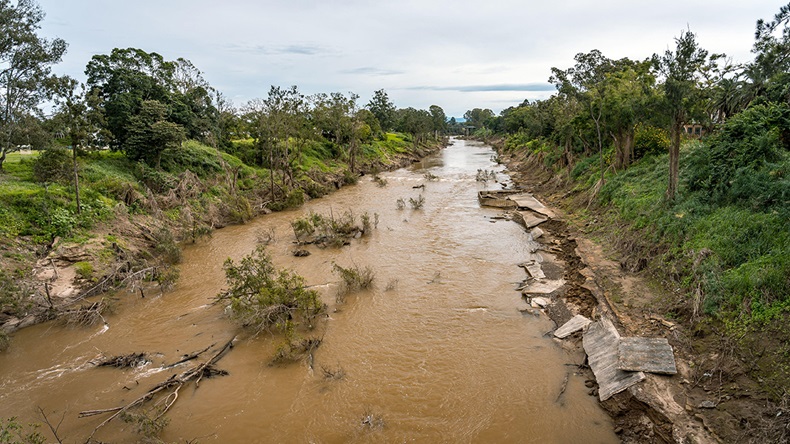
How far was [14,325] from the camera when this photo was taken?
12133mm

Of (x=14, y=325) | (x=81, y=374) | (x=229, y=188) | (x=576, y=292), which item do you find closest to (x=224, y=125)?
(x=229, y=188)

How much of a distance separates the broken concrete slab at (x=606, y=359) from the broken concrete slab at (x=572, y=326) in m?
0.39

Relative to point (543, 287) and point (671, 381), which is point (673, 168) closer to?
point (543, 287)

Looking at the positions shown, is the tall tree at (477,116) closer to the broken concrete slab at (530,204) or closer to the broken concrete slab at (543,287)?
the broken concrete slab at (530,204)

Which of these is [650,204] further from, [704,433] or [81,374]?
[81,374]

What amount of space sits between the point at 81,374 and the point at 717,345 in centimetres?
1563

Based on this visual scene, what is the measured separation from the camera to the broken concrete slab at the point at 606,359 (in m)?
8.38

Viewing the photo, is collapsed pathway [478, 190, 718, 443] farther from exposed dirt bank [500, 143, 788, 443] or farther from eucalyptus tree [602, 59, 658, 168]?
eucalyptus tree [602, 59, 658, 168]

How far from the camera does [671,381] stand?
26.6 ft

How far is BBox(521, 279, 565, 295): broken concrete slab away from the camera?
1407 centimetres

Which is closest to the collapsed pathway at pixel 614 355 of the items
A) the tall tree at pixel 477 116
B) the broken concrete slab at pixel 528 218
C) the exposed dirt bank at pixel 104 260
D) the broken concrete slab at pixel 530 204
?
the broken concrete slab at pixel 528 218

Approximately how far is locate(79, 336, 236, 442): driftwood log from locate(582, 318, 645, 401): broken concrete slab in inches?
368

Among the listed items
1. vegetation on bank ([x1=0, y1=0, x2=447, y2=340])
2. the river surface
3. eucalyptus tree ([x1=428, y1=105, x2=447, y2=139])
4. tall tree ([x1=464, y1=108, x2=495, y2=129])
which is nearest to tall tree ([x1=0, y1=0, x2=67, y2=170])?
vegetation on bank ([x1=0, y1=0, x2=447, y2=340])

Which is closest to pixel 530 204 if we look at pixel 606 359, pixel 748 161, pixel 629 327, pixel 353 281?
pixel 748 161
